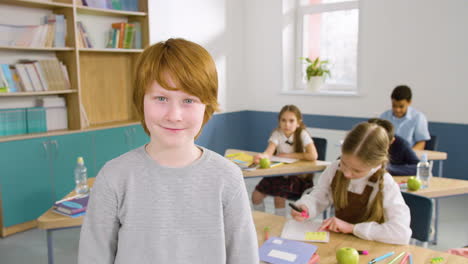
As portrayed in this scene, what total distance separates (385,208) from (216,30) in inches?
174

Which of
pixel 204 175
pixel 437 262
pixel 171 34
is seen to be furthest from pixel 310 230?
pixel 171 34

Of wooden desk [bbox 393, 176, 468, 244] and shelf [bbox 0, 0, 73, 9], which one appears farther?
shelf [bbox 0, 0, 73, 9]

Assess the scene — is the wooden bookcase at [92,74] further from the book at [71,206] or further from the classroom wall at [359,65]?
the book at [71,206]

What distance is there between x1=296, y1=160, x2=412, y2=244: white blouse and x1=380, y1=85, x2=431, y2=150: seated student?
2203mm

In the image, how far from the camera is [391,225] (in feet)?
5.56

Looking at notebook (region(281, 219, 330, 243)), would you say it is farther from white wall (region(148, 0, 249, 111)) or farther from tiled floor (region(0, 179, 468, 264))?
white wall (region(148, 0, 249, 111))

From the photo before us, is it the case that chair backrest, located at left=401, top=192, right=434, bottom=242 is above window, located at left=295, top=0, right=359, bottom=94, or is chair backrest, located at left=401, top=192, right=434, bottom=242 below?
below

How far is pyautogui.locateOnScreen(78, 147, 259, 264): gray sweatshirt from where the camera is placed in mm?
Answer: 931

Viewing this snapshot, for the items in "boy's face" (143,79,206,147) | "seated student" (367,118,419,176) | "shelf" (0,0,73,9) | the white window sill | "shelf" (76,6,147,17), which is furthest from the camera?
the white window sill

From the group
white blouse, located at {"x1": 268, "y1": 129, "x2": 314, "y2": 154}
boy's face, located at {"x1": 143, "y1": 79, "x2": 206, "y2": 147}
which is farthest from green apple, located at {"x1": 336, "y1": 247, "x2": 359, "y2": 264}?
white blouse, located at {"x1": 268, "y1": 129, "x2": 314, "y2": 154}

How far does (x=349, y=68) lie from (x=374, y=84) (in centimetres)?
55

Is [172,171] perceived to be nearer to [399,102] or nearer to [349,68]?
[399,102]

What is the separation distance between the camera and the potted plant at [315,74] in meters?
→ 5.50

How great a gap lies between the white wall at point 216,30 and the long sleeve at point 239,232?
4.28 meters
